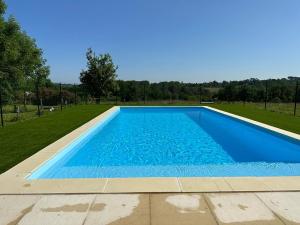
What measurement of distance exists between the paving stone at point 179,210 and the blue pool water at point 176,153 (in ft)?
4.16

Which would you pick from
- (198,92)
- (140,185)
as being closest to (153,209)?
(140,185)

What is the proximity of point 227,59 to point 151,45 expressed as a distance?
6354 mm

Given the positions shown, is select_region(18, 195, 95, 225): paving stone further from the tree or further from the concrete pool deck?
the tree

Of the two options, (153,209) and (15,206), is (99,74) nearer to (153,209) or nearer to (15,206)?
(15,206)

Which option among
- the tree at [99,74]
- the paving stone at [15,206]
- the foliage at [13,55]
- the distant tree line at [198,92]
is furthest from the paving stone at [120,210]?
the distant tree line at [198,92]

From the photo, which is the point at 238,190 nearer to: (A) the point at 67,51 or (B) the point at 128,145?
(B) the point at 128,145

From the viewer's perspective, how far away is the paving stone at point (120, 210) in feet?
8.21

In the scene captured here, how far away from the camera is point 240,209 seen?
2.73 meters

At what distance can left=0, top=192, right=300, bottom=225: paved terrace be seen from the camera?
99.2 inches

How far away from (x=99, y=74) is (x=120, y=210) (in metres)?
15.4

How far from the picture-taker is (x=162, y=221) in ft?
8.21

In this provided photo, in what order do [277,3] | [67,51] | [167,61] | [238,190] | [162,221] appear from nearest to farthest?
[162,221] → [238,190] → [277,3] → [67,51] → [167,61]

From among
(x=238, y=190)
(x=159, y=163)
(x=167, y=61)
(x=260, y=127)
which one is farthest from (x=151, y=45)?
(x=238, y=190)

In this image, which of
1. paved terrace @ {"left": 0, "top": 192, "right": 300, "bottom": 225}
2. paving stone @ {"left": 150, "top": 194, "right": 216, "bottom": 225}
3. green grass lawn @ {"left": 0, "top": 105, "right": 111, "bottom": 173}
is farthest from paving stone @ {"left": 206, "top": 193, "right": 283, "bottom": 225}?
green grass lawn @ {"left": 0, "top": 105, "right": 111, "bottom": 173}
